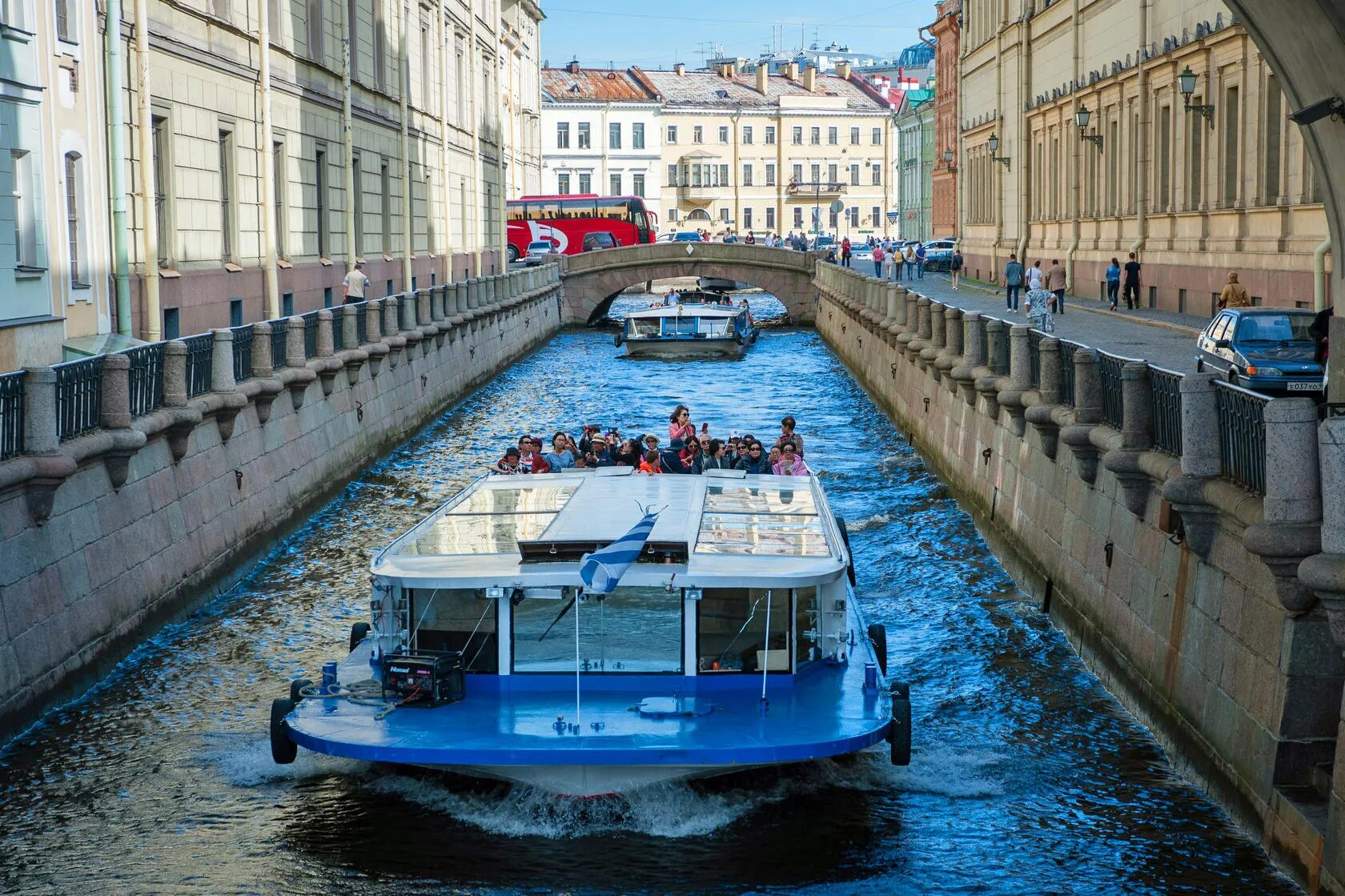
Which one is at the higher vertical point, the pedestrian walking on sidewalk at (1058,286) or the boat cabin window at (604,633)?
the pedestrian walking on sidewalk at (1058,286)

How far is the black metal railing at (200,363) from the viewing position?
20266 mm

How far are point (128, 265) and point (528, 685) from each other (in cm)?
1532

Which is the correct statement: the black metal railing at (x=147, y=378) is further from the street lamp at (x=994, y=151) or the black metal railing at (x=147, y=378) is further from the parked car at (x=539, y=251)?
the parked car at (x=539, y=251)

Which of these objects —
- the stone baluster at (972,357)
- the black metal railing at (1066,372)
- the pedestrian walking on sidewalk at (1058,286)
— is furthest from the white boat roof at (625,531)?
the pedestrian walking on sidewalk at (1058,286)

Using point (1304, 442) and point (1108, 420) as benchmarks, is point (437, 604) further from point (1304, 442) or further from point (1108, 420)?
point (1108, 420)

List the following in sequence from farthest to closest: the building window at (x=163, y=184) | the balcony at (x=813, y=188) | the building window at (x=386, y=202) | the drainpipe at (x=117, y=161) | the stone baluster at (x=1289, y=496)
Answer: the balcony at (x=813, y=188) < the building window at (x=386, y=202) < the building window at (x=163, y=184) < the drainpipe at (x=117, y=161) < the stone baluster at (x=1289, y=496)

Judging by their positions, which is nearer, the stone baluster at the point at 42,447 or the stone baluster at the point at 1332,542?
the stone baluster at the point at 1332,542

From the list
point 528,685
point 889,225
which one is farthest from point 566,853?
point 889,225

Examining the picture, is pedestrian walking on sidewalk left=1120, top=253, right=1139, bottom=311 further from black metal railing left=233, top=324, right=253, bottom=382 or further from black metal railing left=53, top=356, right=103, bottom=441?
black metal railing left=53, top=356, right=103, bottom=441

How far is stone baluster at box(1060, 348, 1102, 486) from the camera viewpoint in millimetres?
17344

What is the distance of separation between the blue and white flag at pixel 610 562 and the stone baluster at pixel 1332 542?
446 cm

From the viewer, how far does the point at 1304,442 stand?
11.1 metres

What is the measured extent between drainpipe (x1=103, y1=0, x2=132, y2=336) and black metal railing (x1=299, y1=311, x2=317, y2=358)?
10.6ft

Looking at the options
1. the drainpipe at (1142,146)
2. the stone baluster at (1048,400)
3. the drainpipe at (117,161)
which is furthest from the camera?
the drainpipe at (1142,146)
